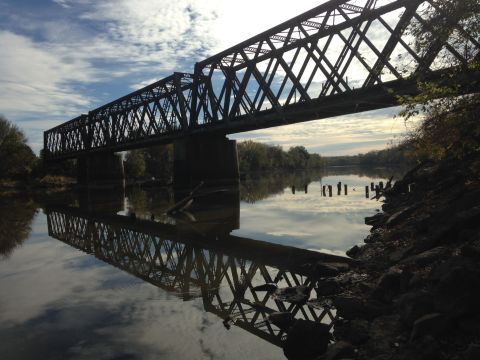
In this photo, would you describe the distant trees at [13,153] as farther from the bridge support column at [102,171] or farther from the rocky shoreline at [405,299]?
the rocky shoreline at [405,299]

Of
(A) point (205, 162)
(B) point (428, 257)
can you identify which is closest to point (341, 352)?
(B) point (428, 257)

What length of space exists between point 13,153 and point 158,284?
288 ft

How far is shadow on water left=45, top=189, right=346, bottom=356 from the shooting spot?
9.76 m

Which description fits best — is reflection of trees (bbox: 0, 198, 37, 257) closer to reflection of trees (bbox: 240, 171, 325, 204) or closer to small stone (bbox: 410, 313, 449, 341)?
small stone (bbox: 410, 313, 449, 341)

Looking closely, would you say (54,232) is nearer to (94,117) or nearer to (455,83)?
(455,83)

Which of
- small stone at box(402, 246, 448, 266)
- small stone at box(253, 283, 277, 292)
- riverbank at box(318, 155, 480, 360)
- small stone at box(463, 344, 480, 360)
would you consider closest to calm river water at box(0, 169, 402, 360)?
small stone at box(253, 283, 277, 292)

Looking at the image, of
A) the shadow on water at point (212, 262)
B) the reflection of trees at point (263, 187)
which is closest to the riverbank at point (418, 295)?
the shadow on water at point (212, 262)

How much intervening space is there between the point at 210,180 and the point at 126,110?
96.0 feet

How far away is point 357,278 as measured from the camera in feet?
35.6

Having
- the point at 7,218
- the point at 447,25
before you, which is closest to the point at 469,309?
the point at 447,25

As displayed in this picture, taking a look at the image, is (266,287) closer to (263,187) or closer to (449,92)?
(449,92)

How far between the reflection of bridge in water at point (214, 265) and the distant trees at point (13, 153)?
71.3 m

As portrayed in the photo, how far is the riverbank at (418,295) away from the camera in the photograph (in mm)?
5949

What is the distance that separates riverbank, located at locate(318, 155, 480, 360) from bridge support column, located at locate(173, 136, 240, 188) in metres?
39.3
